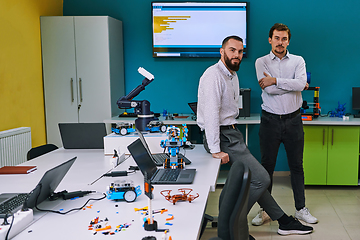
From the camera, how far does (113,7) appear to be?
5098mm

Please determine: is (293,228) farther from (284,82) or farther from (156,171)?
(156,171)

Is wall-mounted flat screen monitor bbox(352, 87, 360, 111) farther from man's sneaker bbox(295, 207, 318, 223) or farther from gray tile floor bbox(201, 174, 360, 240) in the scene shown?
man's sneaker bbox(295, 207, 318, 223)

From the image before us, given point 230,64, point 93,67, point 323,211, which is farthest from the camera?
point 93,67

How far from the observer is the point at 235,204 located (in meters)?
1.43

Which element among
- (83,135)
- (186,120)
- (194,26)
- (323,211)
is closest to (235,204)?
(83,135)

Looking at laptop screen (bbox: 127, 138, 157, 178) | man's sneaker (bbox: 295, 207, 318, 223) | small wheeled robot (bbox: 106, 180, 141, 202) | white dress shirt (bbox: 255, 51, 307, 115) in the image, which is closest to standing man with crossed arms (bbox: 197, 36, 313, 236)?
laptop screen (bbox: 127, 138, 157, 178)

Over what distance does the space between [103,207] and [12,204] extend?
1.40 ft

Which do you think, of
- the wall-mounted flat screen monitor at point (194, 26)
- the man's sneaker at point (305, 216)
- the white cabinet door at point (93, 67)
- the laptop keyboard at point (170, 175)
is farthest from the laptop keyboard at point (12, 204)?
the wall-mounted flat screen monitor at point (194, 26)

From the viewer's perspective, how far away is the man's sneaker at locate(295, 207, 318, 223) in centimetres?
342

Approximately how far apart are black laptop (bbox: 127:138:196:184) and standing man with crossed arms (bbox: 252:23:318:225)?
1256mm

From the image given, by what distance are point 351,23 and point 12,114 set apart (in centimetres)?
434

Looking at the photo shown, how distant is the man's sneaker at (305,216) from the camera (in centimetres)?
342

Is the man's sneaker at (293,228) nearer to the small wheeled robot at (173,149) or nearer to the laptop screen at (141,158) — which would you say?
the small wheeled robot at (173,149)

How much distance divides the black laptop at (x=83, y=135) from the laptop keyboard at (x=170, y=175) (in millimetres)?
1097
